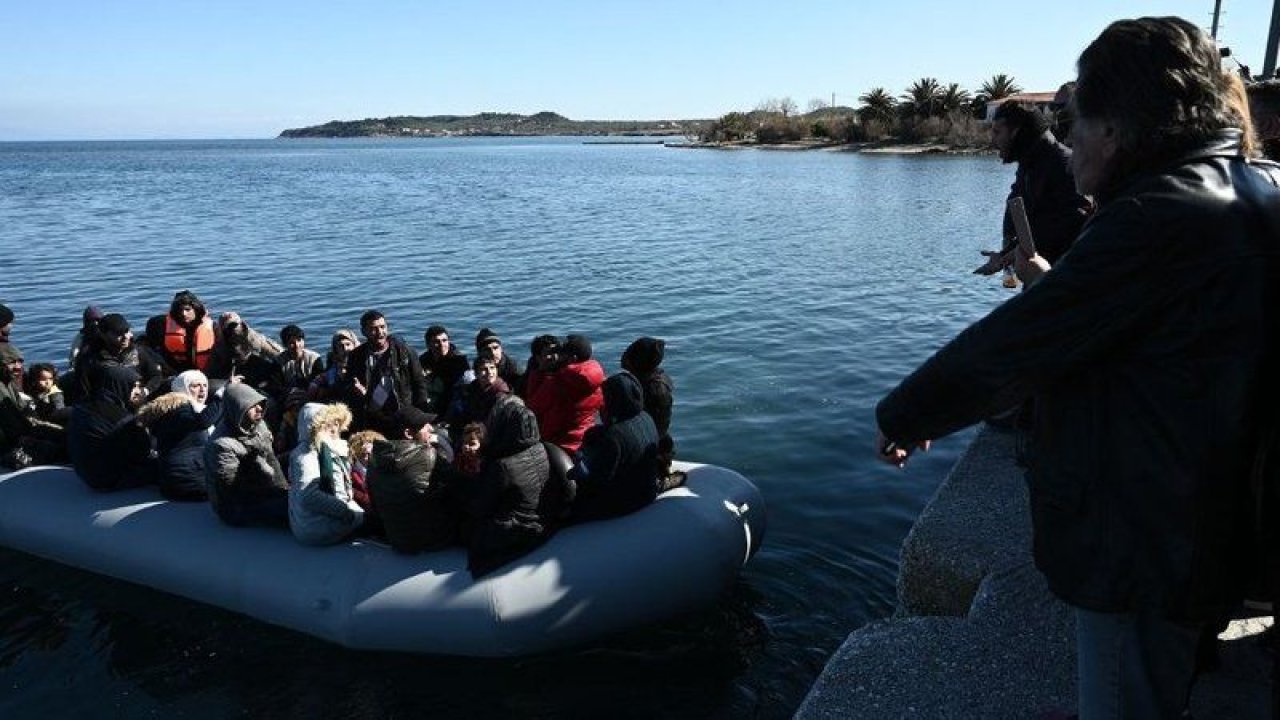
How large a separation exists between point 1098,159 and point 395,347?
694 centimetres

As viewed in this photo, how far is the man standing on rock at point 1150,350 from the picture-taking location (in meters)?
1.78

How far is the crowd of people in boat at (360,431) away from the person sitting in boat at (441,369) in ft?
0.06

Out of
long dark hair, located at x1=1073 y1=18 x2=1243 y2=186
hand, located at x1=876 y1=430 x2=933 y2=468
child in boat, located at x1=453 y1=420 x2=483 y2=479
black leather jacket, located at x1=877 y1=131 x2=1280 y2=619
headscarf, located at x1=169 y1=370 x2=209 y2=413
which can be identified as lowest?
child in boat, located at x1=453 y1=420 x2=483 y2=479

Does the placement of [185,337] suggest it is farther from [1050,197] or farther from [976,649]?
[976,649]

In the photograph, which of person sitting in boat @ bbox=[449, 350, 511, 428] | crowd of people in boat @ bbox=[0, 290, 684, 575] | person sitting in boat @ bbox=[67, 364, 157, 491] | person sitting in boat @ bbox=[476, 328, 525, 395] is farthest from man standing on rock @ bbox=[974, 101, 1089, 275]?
person sitting in boat @ bbox=[67, 364, 157, 491]

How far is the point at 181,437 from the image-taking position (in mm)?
6973

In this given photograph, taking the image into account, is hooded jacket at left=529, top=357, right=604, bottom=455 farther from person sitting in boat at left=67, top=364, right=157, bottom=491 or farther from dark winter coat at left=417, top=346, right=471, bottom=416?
person sitting in boat at left=67, top=364, right=157, bottom=491

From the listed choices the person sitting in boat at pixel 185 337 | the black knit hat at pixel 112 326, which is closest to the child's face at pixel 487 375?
the black knit hat at pixel 112 326

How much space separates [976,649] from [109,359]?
771 cm

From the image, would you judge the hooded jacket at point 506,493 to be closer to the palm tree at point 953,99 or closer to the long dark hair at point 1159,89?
the long dark hair at point 1159,89

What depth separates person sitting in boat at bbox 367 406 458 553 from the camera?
18.7 ft

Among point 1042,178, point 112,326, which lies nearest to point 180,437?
point 112,326

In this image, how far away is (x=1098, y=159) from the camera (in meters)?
1.98

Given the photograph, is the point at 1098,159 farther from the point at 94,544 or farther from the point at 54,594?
the point at 54,594
